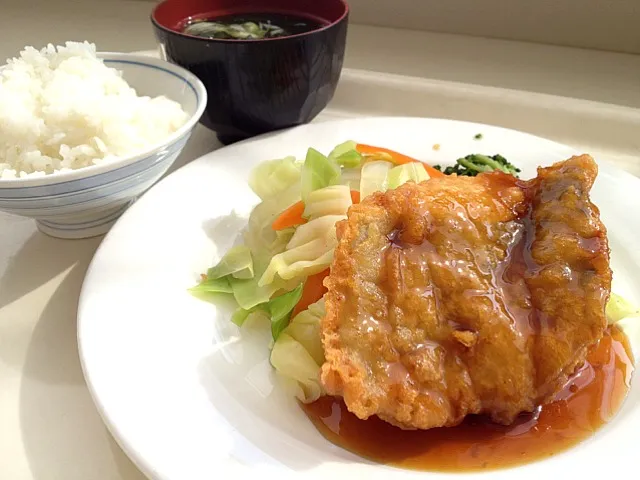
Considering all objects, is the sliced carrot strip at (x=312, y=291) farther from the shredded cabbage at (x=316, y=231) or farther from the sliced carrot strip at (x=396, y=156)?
the sliced carrot strip at (x=396, y=156)

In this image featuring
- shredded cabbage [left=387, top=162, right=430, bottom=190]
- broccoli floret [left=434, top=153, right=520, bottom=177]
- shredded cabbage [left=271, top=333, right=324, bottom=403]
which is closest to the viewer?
shredded cabbage [left=271, top=333, right=324, bottom=403]

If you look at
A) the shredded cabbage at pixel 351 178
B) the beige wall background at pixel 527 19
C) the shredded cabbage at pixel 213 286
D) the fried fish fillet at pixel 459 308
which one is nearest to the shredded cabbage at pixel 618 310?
the fried fish fillet at pixel 459 308

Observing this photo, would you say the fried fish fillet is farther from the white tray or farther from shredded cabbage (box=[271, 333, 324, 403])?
the white tray

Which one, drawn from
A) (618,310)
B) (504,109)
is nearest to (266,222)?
(618,310)

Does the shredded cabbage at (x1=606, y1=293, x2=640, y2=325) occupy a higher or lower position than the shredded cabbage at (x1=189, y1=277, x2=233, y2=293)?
higher

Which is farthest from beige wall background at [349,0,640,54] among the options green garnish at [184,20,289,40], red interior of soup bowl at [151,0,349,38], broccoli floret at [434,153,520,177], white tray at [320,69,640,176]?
broccoli floret at [434,153,520,177]
